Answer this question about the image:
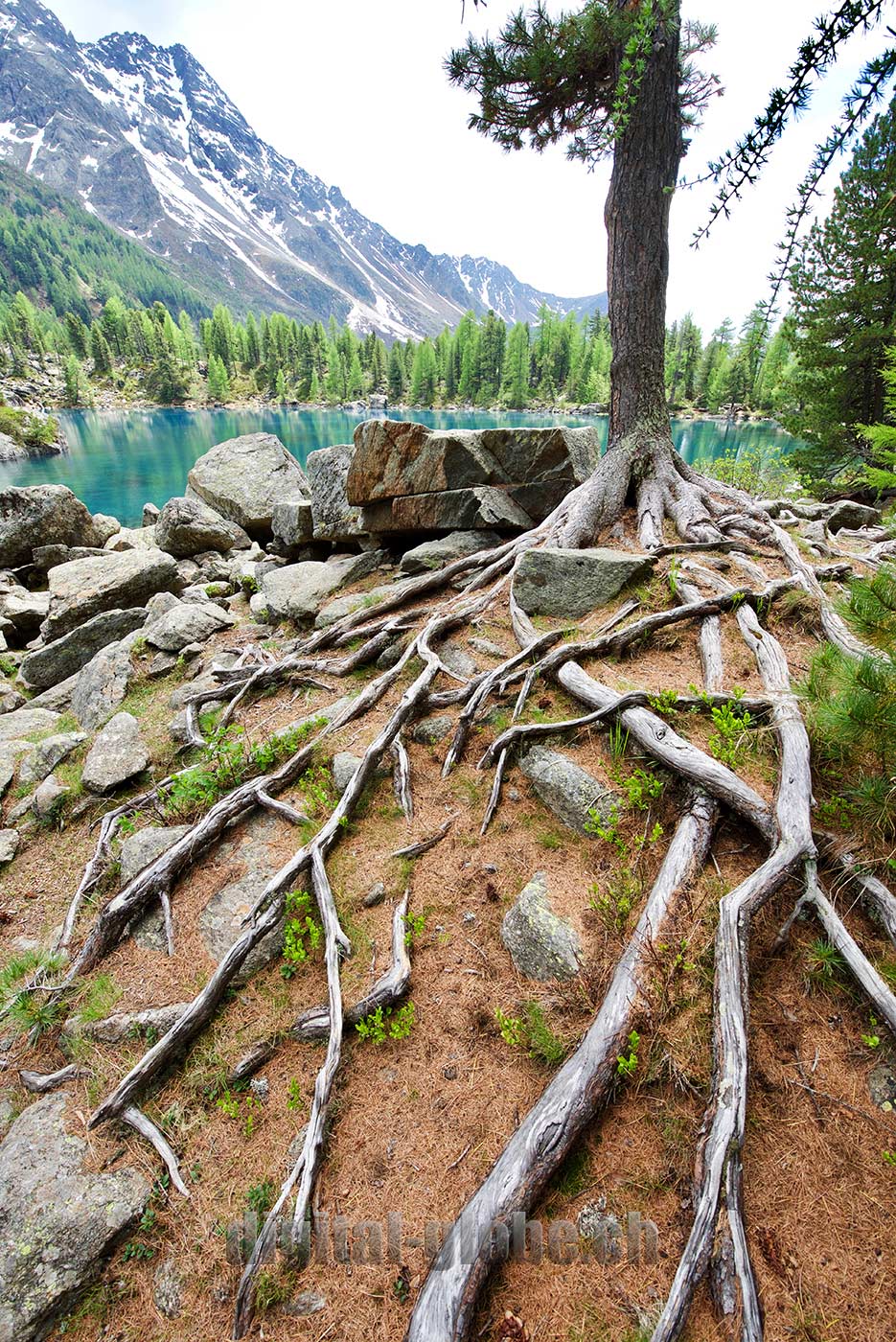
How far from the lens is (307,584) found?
9602 mm

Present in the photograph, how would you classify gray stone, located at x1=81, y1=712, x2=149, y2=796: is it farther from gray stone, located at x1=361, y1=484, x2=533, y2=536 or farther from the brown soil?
gray stone, located at x1=361, y1=484, x2=533, y2=536

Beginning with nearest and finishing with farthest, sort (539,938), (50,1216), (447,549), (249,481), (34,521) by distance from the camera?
(50,1216)
(539,938)
(447,549)
(34,521)
(249,481)

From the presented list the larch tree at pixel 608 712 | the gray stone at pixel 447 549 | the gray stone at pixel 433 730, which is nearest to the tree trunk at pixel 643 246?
the larch tree at pixel 608 712

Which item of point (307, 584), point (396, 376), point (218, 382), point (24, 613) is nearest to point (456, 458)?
point (307, 584)

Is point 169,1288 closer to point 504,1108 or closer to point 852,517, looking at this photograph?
point 504,1108

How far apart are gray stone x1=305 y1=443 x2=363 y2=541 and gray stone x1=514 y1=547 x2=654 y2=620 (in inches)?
180

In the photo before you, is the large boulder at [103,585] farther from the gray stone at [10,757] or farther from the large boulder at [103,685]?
the gray stone at [10,757]

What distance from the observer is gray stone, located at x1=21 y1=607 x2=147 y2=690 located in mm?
10031

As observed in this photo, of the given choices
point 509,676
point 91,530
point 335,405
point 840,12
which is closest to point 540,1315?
point 509,676

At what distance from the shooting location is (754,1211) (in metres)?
2.43

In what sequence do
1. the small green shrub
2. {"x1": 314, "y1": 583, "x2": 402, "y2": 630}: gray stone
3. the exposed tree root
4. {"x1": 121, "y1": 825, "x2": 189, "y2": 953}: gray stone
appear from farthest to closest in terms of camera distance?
{"x1": 314, "y1": 583, "x2": 402, "y2": 630}: gray stone
{"x1": 121, "y1": 825, "x2": 189, "y2": 953}: gray stone
the small green shrub
the exposed tree root

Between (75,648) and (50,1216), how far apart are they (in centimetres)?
896

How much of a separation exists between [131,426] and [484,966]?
93.0 m

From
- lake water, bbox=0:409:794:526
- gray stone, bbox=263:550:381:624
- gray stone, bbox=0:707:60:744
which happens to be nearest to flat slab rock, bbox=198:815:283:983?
gray stone, bbox=263:550:381:624
